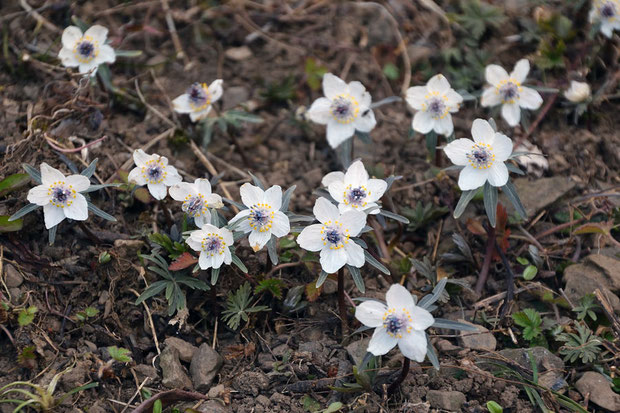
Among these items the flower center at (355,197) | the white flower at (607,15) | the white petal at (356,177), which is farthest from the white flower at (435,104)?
the white flower at (607,15)

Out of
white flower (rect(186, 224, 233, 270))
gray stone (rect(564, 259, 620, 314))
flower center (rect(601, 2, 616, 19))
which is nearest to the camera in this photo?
white flower (rect(186, 224, 233, 270))

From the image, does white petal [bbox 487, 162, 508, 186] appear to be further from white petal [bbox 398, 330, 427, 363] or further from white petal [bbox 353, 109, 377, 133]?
white petal [bbox 398, 330, 427, 363]

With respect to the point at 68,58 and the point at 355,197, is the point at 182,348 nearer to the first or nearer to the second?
the point at 355,197

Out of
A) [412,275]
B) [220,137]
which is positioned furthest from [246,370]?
[220,137]

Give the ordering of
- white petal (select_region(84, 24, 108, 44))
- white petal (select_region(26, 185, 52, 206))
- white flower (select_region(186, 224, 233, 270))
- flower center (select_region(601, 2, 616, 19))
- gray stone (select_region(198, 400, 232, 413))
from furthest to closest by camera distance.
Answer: flower center (select_region(601, 2, 616, 19)) → white petal (select_region(84, 24, 108, 44)) → white petal (select_region(26, 185, 52, 206)) → white flower (select_region(186, 224, 233, 270)) → gray stone (select_region(198, 400, 232, 413))

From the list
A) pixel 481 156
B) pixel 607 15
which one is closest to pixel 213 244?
pixel 481 156

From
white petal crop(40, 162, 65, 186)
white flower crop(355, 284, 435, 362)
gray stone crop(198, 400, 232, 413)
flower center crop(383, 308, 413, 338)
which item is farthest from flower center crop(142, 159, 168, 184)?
flower center crop(383, 308, 413, 338)

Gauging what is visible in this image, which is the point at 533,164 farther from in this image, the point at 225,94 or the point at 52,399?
the point at 52,399
